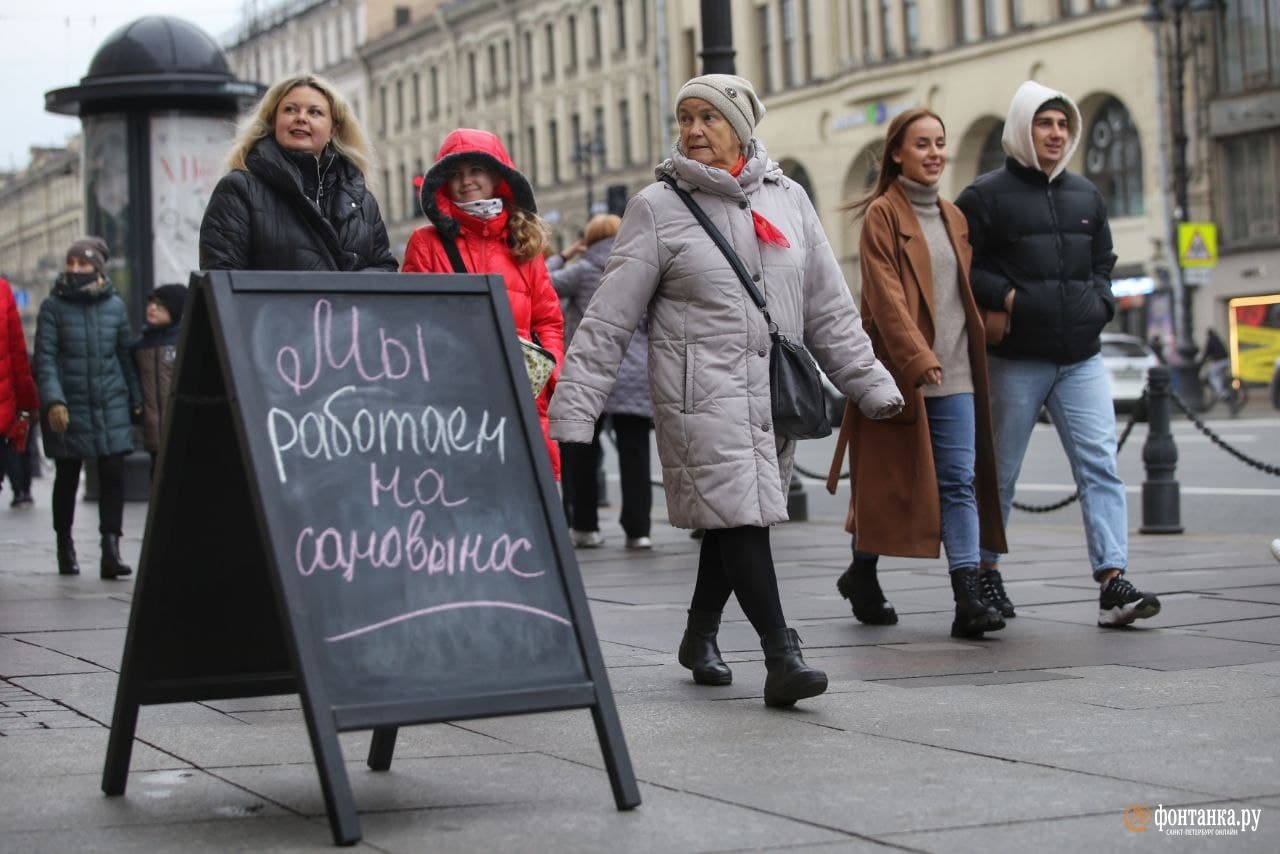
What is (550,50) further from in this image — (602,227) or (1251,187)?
(602,227)

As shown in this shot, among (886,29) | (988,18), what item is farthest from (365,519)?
(886,29)

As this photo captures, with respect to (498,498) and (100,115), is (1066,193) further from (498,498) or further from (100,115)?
(100,115)

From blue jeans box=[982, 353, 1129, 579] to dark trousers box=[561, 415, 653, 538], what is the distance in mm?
4113

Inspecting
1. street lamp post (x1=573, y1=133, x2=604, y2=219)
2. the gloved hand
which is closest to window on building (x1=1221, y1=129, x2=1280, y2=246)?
street lamp post (x1=573, y1=133, x2=604, y2=219)

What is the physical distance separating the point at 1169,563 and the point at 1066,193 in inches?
112

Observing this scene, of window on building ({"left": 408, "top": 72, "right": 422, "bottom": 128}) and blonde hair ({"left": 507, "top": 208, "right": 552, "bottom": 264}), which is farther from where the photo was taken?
window on building ({"left": 408, "top": 72, "right": 422, "bottom": 128})

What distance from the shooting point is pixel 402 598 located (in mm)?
4578

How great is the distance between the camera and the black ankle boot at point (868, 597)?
8.02 meters

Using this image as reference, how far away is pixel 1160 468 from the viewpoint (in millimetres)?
12172

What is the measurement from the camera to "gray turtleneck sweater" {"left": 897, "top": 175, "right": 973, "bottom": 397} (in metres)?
7.74

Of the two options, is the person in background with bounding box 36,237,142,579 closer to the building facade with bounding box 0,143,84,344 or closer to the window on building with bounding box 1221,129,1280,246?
the window on building with bounding box 1221,129,1280,246

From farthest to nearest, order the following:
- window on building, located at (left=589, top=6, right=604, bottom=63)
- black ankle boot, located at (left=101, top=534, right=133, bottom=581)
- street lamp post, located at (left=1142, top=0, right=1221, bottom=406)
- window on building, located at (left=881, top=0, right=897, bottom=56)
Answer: window on building, located at (left=589, top=6, right=604, bottom=63) < window on building, located at (left=881, top=0, right=897, bottom=56) < street lamp post, located at (left=1142, top=0, right=1221, bottom=406) < black ankle boot, located at (left=101, top=534, right=133, bottom=581)

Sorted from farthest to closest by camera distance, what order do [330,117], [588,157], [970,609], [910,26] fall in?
[588,157], [910,26], [970,609], [330,117]

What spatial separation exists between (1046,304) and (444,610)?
3.95m
